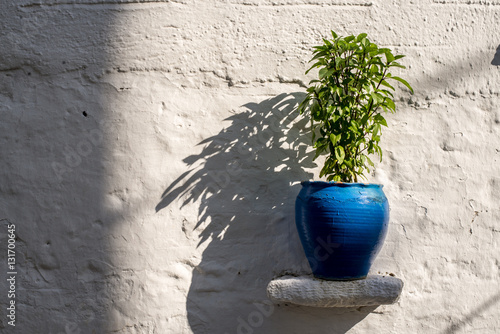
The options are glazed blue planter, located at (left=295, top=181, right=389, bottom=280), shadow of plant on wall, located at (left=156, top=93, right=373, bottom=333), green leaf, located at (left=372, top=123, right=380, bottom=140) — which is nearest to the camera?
glazed blue planter, located at (left=295, top=181, right=389, bottom=280)

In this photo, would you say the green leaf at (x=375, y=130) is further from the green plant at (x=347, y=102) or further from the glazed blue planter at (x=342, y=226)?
the glazed blue planter at (x=342, y=226)

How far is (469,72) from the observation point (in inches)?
86.2

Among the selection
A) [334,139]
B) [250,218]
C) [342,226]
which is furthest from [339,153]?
[250,218]

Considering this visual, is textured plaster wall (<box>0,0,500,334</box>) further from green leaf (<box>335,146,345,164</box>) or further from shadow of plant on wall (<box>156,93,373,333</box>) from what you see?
green leaf (<box>335,146,345,164</box>)

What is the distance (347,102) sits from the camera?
6.29 feet

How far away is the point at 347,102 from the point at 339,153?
0.72 feet

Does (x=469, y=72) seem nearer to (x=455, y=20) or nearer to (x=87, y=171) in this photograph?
(x=455, y=20)

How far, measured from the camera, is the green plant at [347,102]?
1882 millimetres

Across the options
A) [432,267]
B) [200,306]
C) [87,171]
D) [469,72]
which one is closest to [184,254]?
[200,306]

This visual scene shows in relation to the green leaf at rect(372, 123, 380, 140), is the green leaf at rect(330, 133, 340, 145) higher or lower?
lower

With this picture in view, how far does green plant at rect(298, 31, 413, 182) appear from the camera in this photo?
188 cm

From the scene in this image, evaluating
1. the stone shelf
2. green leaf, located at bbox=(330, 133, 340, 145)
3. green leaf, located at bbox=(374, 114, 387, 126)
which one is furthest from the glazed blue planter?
green leaf, located at bbox=(374, 114, 387, 126)

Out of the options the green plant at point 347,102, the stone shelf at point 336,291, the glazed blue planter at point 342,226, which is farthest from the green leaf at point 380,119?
the stone shelf at point 336,291

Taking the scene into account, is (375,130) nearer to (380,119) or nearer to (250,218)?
(380,119)
